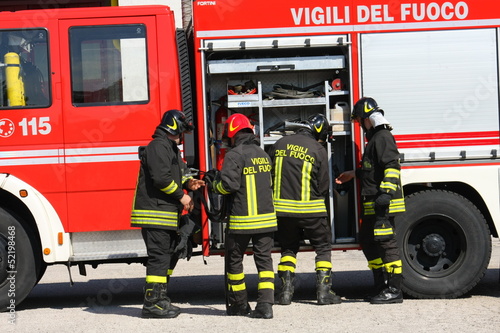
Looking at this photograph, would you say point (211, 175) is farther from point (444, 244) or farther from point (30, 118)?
point (444, 244)

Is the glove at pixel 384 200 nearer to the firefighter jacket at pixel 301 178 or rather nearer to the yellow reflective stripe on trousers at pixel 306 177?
the firefighter jacket at pixel 301 178

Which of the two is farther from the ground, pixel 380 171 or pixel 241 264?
pixel 380 171

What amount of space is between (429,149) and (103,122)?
298 cm

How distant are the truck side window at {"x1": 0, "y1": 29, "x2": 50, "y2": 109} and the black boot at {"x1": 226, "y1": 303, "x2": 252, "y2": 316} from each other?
2.44 metres

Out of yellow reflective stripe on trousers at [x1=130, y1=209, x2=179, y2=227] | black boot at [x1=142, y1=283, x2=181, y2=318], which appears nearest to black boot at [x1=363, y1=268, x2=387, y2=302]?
black boot at [x1=142, y1=283, x2=181, y2=318]

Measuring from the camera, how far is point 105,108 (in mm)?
7488

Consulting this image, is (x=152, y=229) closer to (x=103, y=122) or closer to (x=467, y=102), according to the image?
(x=103, y=122)

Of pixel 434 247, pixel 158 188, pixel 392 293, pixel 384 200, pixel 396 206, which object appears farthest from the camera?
pixel 434 247

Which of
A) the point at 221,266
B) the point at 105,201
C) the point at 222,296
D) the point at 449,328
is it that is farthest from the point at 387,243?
the point at 221,266

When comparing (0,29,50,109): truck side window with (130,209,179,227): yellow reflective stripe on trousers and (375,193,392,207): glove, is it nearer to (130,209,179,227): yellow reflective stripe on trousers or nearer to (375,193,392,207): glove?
(130,209,179,227): yellow reflective stripe on trousers

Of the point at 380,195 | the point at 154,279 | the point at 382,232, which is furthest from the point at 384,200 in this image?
the point at 154,279

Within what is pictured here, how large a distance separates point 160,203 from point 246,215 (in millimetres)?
762

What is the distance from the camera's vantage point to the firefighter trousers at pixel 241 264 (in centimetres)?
713

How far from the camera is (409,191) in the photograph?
26.0ft
